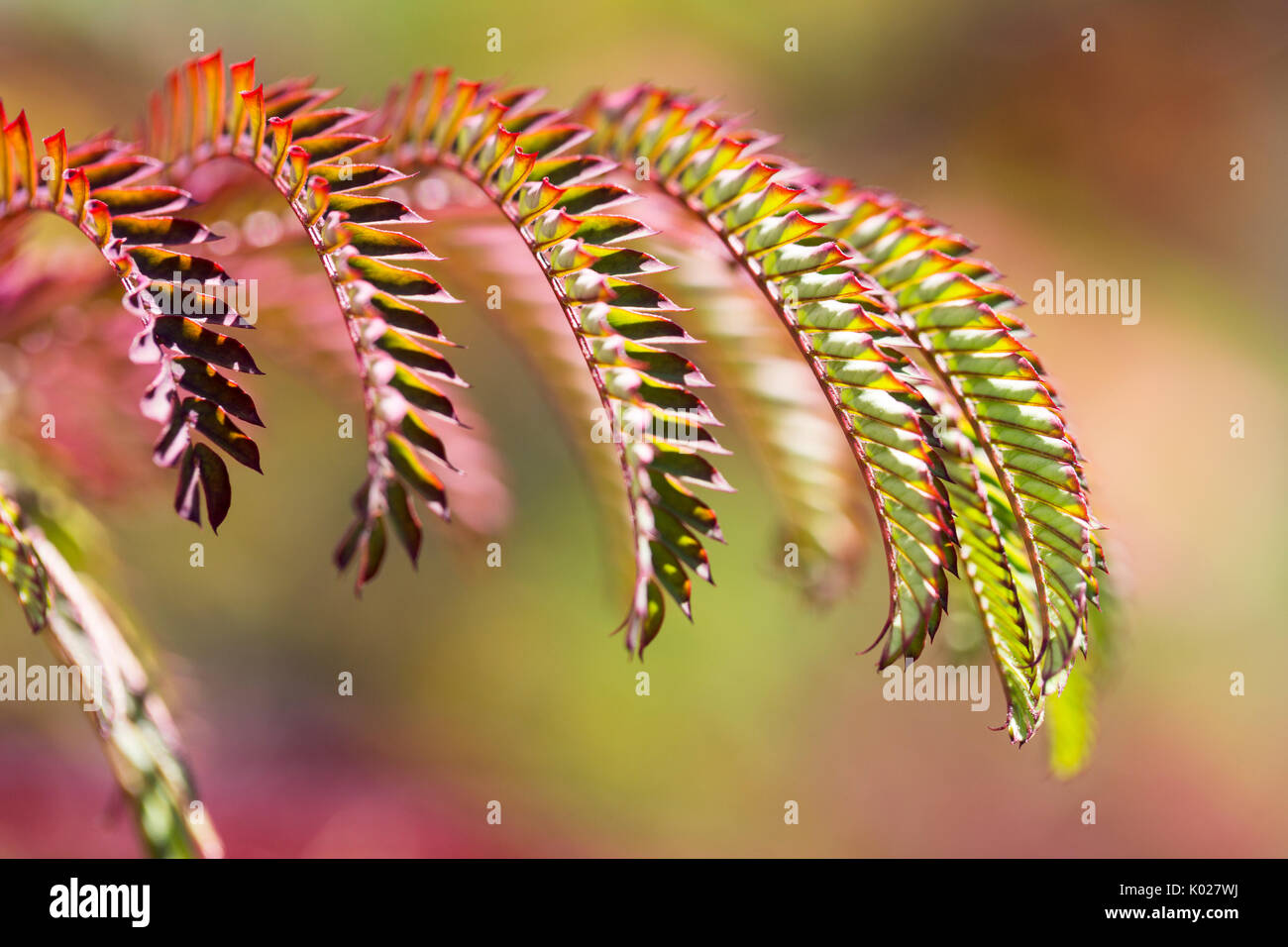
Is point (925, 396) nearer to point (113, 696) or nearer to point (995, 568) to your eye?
point (995, 568)

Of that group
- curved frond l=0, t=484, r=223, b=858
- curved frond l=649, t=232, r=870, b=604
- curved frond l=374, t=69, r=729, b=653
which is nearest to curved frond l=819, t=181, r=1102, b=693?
curved frond l=374, t=69, r=729, b=653

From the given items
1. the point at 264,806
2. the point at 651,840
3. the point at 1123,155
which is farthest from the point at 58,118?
the point at 1123,155

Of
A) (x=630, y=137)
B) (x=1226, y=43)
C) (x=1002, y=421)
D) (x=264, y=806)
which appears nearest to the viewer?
(x=1002, y=421)

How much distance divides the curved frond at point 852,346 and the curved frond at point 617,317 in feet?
0.25

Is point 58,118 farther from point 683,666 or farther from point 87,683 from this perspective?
point 87,683

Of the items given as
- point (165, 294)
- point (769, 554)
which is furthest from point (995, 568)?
point (769, 554)

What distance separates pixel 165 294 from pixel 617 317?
28 centimetres

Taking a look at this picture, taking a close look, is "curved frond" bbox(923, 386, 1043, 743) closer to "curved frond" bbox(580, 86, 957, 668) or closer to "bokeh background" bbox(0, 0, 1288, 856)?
"curved frond" bbox(580, 86, 957, 668)

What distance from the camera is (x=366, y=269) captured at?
564 mm

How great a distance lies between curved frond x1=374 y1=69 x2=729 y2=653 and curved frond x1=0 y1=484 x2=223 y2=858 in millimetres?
366

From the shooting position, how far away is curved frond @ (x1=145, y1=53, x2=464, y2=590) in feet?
1.67

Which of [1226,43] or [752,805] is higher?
[1226,43]

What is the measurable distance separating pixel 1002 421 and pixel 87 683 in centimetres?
64
